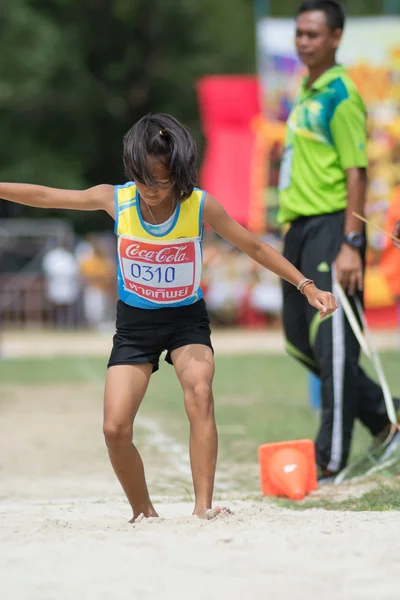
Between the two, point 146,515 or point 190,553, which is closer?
point 190,553

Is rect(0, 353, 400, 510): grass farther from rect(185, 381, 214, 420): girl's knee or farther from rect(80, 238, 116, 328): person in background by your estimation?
rect(80, 238, 116, 328): person in background

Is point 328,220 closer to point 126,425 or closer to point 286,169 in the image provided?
point 286,169

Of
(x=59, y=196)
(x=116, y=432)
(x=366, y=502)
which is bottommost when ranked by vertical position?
(x=366, y=502)

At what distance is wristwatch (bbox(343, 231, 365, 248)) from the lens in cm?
613

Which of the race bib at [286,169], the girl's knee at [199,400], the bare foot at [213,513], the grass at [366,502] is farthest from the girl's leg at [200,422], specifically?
Answer: the race bib at [286,169]

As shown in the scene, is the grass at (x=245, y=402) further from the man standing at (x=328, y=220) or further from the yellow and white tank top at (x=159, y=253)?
the yellow and white tank top at (x=159, y=253)

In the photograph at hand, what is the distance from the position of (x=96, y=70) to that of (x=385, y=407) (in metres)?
30.6

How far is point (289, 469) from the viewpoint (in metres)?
5.71

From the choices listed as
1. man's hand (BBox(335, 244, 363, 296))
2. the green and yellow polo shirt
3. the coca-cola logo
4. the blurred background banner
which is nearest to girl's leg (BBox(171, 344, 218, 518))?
the coca-cola logo

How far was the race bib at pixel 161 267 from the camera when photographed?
4.84 meters

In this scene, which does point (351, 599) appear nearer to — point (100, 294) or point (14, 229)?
point (100, 294)

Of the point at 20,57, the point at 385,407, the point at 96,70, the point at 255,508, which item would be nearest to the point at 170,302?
the point at 255,508

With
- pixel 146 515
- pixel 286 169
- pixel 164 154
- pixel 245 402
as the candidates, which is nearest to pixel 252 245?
pixel 164 154

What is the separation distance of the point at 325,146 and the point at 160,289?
192 cm
